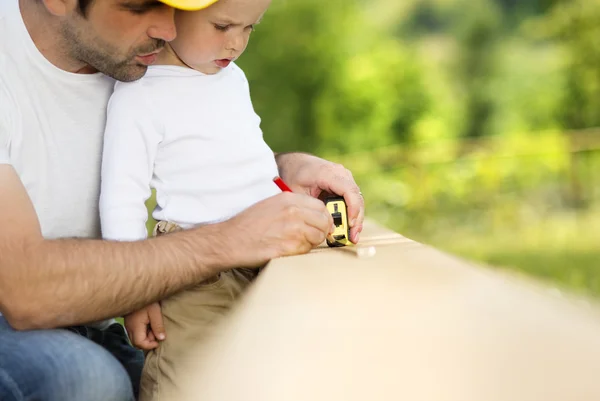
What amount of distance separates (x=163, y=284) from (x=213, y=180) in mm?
270

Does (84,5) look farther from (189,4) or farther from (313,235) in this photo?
(313,235)

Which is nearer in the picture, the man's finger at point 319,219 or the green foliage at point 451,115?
the man's finger at point 319,219

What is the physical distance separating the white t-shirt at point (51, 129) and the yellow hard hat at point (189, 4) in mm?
369

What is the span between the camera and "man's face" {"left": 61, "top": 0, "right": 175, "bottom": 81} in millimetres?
1897

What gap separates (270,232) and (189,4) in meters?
0.47

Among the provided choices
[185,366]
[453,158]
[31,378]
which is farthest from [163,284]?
[453,158]

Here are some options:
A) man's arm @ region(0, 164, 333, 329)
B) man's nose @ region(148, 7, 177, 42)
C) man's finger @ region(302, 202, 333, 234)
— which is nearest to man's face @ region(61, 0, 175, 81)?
man's nose @ region(148, 7, 177, 42)

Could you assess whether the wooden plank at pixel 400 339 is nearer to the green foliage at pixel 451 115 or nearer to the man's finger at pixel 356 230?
the man's finger at pixel 356 230

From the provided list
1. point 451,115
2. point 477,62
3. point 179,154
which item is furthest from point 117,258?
point 477,62

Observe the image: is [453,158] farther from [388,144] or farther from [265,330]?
[265,330]

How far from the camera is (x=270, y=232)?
1.81 meters

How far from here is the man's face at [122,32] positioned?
1897mm

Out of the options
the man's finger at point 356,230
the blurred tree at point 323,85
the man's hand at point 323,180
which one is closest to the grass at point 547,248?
the blurred tree at point 323,85

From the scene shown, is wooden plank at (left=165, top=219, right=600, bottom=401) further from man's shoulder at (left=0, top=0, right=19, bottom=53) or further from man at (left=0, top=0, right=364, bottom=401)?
man's shoulder at (left=0, top=0, right=19, bottom=53)
